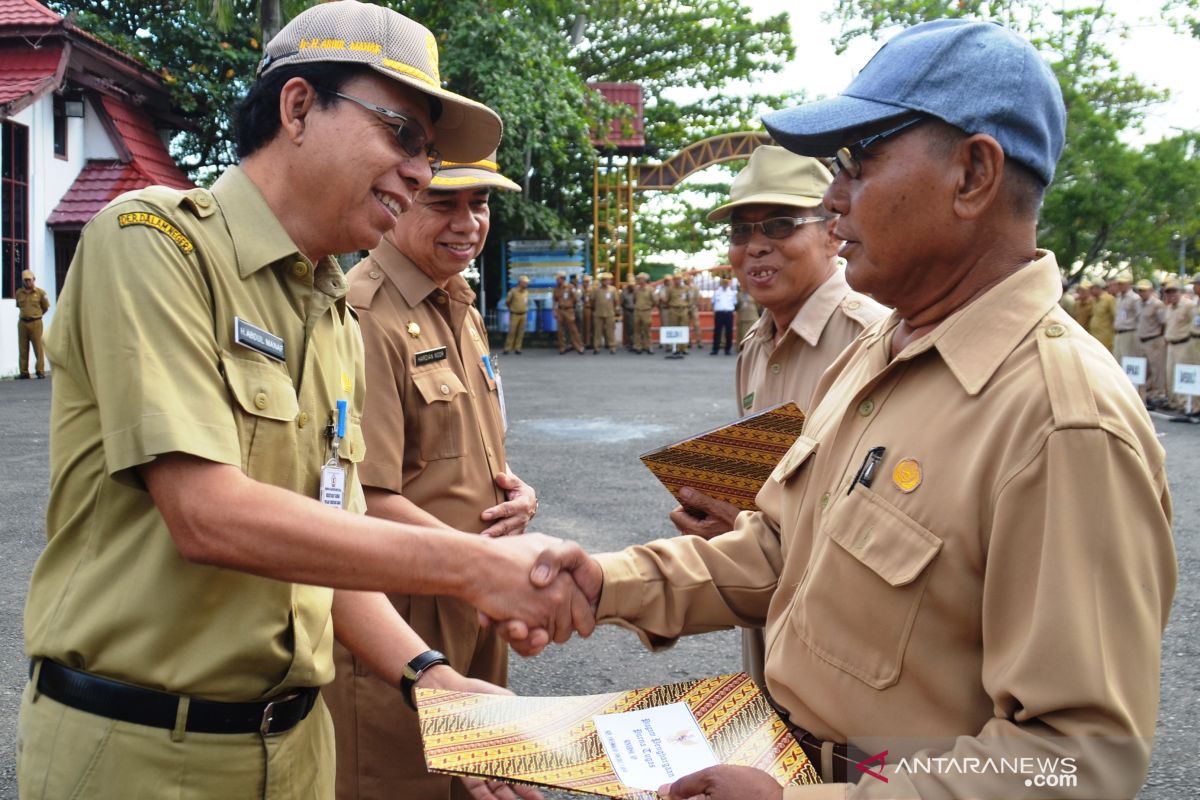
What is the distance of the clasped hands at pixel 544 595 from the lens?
230cm

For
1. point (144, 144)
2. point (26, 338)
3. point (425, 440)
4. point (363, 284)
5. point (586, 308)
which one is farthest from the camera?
point (586, 308)

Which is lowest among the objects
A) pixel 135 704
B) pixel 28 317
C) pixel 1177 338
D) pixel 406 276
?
pixel 28 317

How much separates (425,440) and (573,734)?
143cm

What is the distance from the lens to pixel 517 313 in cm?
2680

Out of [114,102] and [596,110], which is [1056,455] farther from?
[596,110]

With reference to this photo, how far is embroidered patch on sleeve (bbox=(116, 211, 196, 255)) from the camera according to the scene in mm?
1794

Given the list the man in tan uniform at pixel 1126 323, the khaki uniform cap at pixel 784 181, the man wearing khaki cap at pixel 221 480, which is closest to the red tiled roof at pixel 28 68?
the khaki uniform cap at pixel 784 181

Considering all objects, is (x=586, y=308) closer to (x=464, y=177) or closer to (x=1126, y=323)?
(x=1126, y=323)

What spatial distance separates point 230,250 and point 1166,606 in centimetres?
171

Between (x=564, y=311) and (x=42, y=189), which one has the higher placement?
(x=42, y=189)

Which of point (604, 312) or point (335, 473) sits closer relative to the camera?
point (335, 473)

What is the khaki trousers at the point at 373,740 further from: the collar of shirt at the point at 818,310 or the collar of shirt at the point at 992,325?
the collar of shirt at the point at 992,325

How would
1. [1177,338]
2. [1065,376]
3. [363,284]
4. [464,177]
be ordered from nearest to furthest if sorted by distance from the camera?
[1065,376] < [363,284] < [464,177] < [1177,338]

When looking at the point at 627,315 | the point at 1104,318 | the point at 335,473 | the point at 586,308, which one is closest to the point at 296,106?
the point at 335,473
